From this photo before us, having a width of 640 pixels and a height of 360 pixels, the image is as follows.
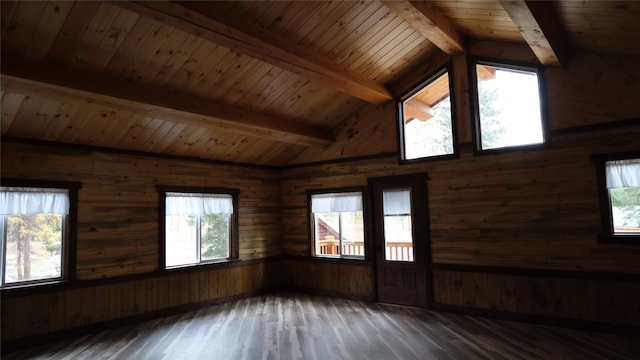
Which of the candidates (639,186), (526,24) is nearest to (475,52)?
(526,24)

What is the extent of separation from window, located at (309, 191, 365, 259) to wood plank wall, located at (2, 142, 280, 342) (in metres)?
1.62

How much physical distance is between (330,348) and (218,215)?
3580 millimetres

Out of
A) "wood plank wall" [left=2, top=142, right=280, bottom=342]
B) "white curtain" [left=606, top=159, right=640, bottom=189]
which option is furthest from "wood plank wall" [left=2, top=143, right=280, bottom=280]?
"white curtain" [left=606, top=159, right=640, bottom=189]

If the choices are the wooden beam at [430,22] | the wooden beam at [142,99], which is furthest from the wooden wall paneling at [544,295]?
the wooden beam at [142,99]

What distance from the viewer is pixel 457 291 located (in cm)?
557

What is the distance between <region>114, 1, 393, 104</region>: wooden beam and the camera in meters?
3.23

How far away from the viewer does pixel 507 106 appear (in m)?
5.37

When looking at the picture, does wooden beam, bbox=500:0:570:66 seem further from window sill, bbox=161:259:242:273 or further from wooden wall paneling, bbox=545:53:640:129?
window sill, bbox=161:259:242:273

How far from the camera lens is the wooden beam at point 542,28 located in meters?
3.43

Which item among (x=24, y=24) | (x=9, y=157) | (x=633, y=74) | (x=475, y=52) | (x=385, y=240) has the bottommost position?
(x=385, y=240)

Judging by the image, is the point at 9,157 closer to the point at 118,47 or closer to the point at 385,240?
the point at 118,47

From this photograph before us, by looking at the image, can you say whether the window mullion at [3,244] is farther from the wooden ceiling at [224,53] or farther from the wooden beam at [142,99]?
the wooden beam at [142,99]

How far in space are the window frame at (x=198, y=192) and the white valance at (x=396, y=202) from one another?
2793 mm

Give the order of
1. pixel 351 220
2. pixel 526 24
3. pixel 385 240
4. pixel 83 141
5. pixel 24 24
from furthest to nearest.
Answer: pixel 351 220
pixel 385 240
pixel 83 141
pixel 526 24
pixel 24 24
